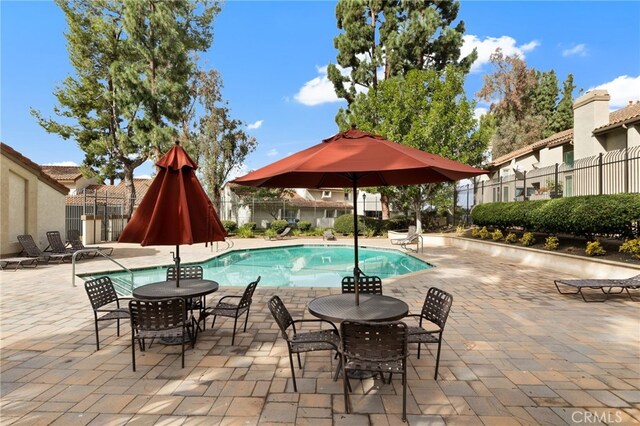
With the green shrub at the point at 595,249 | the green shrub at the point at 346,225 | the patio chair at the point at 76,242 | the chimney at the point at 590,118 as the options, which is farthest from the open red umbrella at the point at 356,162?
the green shrub at the point at 346,225

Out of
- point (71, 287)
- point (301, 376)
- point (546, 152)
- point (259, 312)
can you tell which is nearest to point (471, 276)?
point (259, 312)

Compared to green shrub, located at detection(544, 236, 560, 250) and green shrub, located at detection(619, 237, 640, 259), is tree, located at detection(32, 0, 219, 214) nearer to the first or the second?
green shrub, located at detection(544, 236, 560, 250)

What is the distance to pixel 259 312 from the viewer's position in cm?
592

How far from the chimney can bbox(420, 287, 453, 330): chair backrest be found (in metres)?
14.8

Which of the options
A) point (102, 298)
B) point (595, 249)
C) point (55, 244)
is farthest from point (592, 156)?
point (55, 244)

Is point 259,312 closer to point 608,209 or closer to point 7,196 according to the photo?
point 608,209

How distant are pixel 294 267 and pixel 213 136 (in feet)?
53.8

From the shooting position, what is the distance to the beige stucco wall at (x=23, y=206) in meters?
11.3

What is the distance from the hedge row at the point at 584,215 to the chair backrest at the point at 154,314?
10179 mm

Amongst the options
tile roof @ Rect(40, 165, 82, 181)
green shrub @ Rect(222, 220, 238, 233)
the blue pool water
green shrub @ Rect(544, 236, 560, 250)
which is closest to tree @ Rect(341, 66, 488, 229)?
the blue pool water

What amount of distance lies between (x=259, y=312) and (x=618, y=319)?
606cm

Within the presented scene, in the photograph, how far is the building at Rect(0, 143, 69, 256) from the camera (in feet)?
37.0

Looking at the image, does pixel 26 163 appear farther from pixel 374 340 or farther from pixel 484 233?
pixel 484 233

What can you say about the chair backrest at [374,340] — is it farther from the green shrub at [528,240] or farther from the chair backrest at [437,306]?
the green shrub at [528,240]
